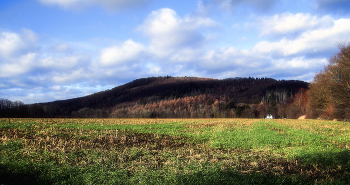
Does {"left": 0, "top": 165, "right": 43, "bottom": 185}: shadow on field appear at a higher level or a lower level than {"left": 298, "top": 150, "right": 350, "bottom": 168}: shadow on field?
higher

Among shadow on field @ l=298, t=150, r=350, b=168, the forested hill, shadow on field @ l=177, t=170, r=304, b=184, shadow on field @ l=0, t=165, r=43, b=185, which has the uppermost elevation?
the forested hill

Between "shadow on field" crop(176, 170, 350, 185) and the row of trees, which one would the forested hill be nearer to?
the row of trees

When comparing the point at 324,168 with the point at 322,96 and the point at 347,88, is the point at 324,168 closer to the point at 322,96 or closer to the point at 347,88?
the point at 347,88

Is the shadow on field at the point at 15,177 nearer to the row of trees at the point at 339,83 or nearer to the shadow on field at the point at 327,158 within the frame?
the shadow on field at the point at 327,158

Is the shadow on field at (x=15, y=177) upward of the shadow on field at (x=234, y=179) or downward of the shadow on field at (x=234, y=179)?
upward

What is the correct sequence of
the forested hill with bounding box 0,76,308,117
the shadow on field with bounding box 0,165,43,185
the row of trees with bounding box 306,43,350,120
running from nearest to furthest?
the shadow on field with bounding box 0,165,43,185, the row of trees with bounding box 306,43,350,120, the forested hill with bounding box 0,76,308,117

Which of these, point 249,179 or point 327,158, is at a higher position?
point 249,179

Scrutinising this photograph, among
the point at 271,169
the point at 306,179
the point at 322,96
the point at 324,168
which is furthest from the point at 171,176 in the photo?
the point at 322,96

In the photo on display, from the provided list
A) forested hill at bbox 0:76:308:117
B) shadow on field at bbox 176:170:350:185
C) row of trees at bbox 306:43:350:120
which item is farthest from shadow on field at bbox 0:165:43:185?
forested hill at bbox 0:76:308:117

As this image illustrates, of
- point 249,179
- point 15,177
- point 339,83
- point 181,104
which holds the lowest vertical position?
point 249,179

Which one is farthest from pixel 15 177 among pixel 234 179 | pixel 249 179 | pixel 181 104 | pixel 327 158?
pixel 181 104

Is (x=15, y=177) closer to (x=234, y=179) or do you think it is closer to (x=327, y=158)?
(x=234, y=179)

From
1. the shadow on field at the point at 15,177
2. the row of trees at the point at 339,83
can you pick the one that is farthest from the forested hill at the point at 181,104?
the shadow on field at the point at 15,177

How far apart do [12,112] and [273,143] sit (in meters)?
88.3
